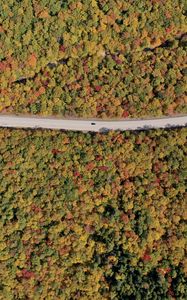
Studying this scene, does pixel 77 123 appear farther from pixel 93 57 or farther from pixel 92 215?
pixel 92 215

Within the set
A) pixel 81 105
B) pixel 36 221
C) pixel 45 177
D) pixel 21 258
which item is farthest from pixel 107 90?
pixel 21 258

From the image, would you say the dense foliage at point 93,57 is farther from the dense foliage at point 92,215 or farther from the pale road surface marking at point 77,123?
the dense foliage at point 92,215

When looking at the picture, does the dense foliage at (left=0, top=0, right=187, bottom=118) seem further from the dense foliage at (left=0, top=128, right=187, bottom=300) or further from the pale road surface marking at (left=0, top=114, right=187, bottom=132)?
the dense foliage at (left=0, top=128, right=187, bottom=300)

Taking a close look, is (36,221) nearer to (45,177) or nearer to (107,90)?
(45,177)

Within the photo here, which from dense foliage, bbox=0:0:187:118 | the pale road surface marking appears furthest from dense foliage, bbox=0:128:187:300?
dense foliage, bbox=0:0:187:118

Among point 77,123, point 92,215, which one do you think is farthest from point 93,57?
point 92,215

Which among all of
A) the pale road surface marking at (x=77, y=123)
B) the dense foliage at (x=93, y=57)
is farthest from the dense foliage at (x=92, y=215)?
the dense foliage at (x=93, y=57)
